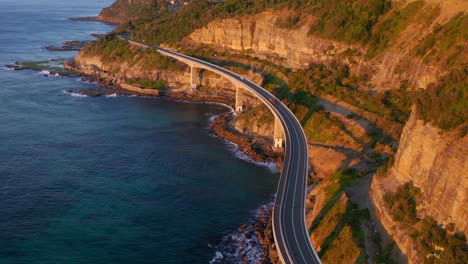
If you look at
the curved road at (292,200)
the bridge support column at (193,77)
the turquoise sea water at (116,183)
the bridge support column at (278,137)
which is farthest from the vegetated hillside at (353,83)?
the turquoise sea water at (116,183)

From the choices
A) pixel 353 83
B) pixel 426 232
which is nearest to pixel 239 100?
pixel 353 83

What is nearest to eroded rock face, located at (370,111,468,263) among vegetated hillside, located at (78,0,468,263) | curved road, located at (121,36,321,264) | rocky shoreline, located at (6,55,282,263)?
vegetated hillside, located at (78,0,468,263)

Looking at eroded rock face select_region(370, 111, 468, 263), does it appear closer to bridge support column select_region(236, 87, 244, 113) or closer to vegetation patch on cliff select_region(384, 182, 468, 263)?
vegetation patch on cliff select_region(384, 182, 468, 263)

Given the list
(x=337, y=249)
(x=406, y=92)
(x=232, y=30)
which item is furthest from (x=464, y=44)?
(x=232, y=30)

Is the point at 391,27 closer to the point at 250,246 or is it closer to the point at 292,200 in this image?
the point at 292,200

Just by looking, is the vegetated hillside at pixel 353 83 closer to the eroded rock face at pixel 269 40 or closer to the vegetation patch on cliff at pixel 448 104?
the vegetation patch on cliff at pixel 448 104

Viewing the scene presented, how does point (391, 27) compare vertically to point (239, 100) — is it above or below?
above
